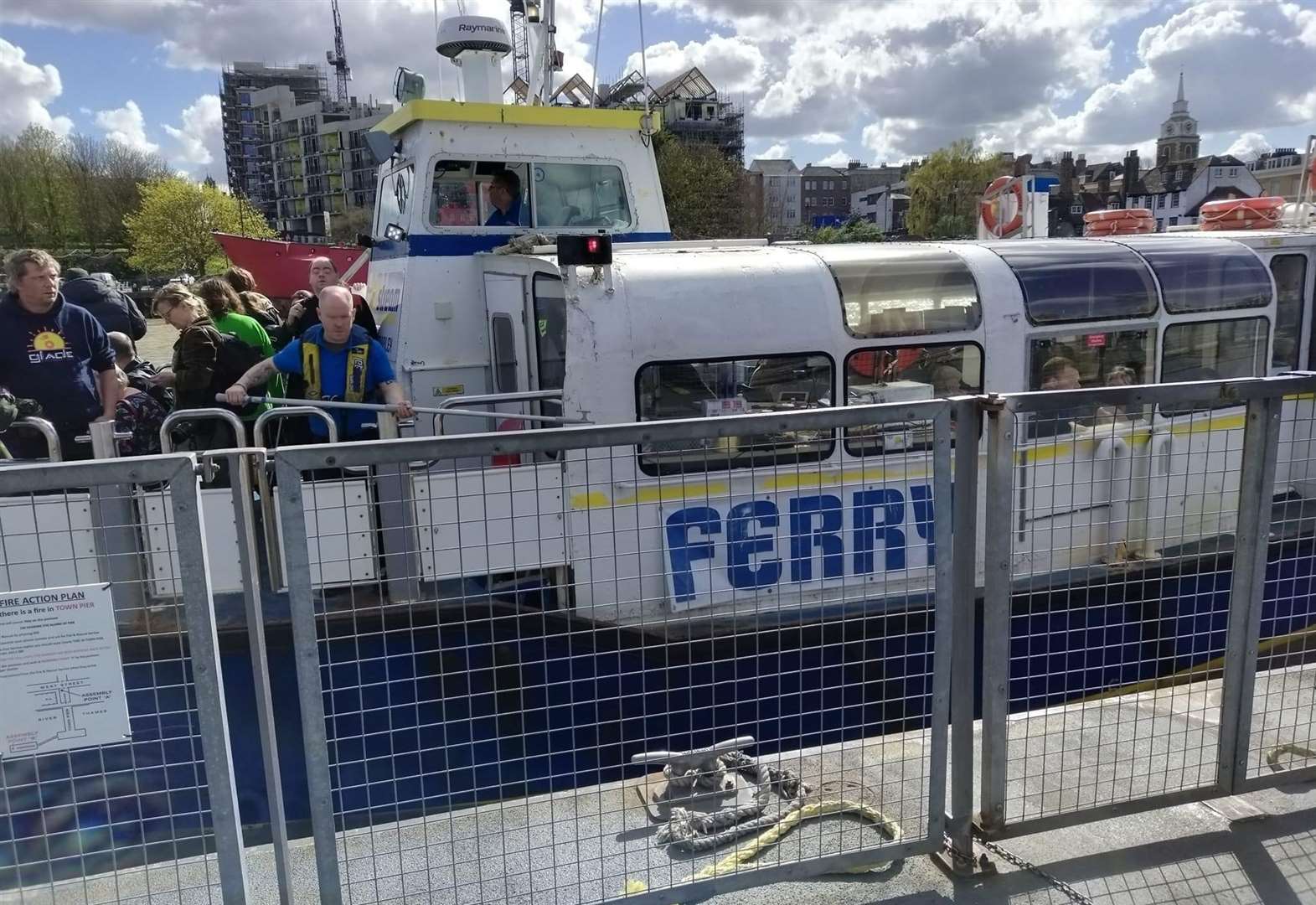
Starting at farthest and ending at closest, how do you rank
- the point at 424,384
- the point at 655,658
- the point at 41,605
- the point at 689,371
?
the point at 424,384, the point at 689,371, the point at 655,658, the point at 41,605

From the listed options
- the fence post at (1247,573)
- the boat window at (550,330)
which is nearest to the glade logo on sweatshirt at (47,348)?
the boat window at (550,330)

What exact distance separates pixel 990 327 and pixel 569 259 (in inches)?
82.0

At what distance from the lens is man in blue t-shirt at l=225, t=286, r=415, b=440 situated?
4.77 metres

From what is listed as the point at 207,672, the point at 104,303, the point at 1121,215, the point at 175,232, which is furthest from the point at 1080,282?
the point at 175,232

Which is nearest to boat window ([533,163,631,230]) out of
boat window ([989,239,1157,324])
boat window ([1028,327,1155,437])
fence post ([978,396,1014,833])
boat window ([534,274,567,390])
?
boat window ([534,274,567,390])

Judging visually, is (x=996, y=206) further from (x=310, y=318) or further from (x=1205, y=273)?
(x=310, y=318)

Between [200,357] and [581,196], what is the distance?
8.82 feet

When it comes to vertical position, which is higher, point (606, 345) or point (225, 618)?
point (606, 345)

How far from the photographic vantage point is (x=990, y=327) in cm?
471

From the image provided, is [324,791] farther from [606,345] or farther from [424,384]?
[424,384]

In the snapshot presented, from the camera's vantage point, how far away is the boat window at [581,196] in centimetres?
641

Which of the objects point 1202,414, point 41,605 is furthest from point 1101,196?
point 41,605

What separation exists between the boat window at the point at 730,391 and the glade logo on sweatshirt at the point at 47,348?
2977mm

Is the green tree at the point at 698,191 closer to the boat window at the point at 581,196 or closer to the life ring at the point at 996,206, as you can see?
the life ring at the point at 996,206
